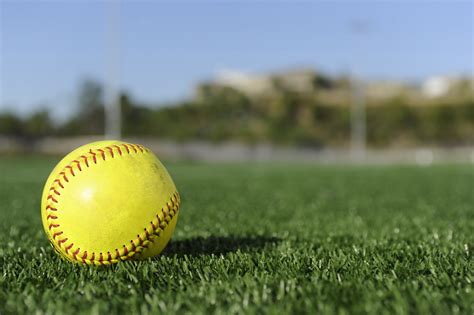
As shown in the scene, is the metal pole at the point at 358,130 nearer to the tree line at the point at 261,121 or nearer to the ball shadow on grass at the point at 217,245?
the tree line at the point at 261,121

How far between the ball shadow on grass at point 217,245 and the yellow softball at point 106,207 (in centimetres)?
47

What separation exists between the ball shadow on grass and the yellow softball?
471mm

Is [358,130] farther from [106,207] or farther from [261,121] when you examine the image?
[106,207]

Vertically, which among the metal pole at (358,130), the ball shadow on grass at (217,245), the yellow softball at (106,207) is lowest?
the metal pole at (358,130)

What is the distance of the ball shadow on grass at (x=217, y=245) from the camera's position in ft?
11.1

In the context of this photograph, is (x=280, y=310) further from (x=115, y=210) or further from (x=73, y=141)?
(x=73, y=141)

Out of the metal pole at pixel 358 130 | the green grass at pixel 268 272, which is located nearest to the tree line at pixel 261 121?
the metal pole at pixel 358 130

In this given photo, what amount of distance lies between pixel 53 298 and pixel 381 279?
1523 mm

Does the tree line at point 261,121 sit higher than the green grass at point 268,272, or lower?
lower

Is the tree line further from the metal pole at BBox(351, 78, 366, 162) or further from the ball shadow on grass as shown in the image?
the ball shadow on grass

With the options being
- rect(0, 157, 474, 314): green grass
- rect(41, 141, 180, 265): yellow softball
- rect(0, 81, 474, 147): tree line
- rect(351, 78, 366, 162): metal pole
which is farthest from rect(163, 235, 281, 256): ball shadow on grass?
rect(351, 78, 366, 162): metal pole

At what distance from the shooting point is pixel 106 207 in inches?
108

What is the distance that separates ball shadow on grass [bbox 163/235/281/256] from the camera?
3.37 metres

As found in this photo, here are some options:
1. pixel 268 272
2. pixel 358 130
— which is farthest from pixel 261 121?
pixel 268 272
